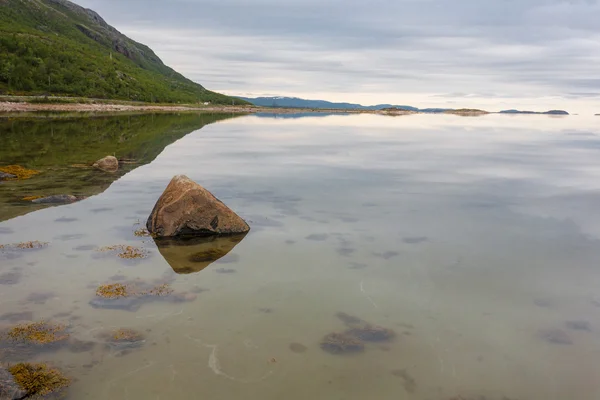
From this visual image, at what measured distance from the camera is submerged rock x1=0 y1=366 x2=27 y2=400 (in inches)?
309

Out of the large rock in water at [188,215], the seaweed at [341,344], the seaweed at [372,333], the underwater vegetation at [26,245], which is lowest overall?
the seaweed at [341,344]

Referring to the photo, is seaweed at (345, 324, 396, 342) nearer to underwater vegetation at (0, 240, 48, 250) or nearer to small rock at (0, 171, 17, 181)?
underwater vegetation at (0, 240, 48, 250)

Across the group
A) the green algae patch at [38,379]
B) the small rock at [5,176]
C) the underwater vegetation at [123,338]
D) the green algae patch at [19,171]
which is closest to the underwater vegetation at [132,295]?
the underwater vegetation at [123,338]

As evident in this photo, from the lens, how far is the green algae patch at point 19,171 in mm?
28339

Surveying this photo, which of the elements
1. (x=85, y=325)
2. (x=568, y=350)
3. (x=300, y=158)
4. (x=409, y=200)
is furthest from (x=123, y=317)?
(x=300, y=158)

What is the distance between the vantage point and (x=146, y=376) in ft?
29.6

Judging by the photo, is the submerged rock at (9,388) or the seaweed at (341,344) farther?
the seaweed at (341,344)

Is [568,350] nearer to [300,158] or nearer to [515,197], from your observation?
[515,197]

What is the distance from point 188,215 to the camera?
1773cm

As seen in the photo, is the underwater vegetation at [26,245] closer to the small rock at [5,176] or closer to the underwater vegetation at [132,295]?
the underwater vegetation at [132,295]

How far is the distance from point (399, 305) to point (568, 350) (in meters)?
4.04

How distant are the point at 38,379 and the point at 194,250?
7.99 metres

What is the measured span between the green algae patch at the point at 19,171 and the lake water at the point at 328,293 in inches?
33.8

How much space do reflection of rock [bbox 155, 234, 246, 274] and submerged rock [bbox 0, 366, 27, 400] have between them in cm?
633
